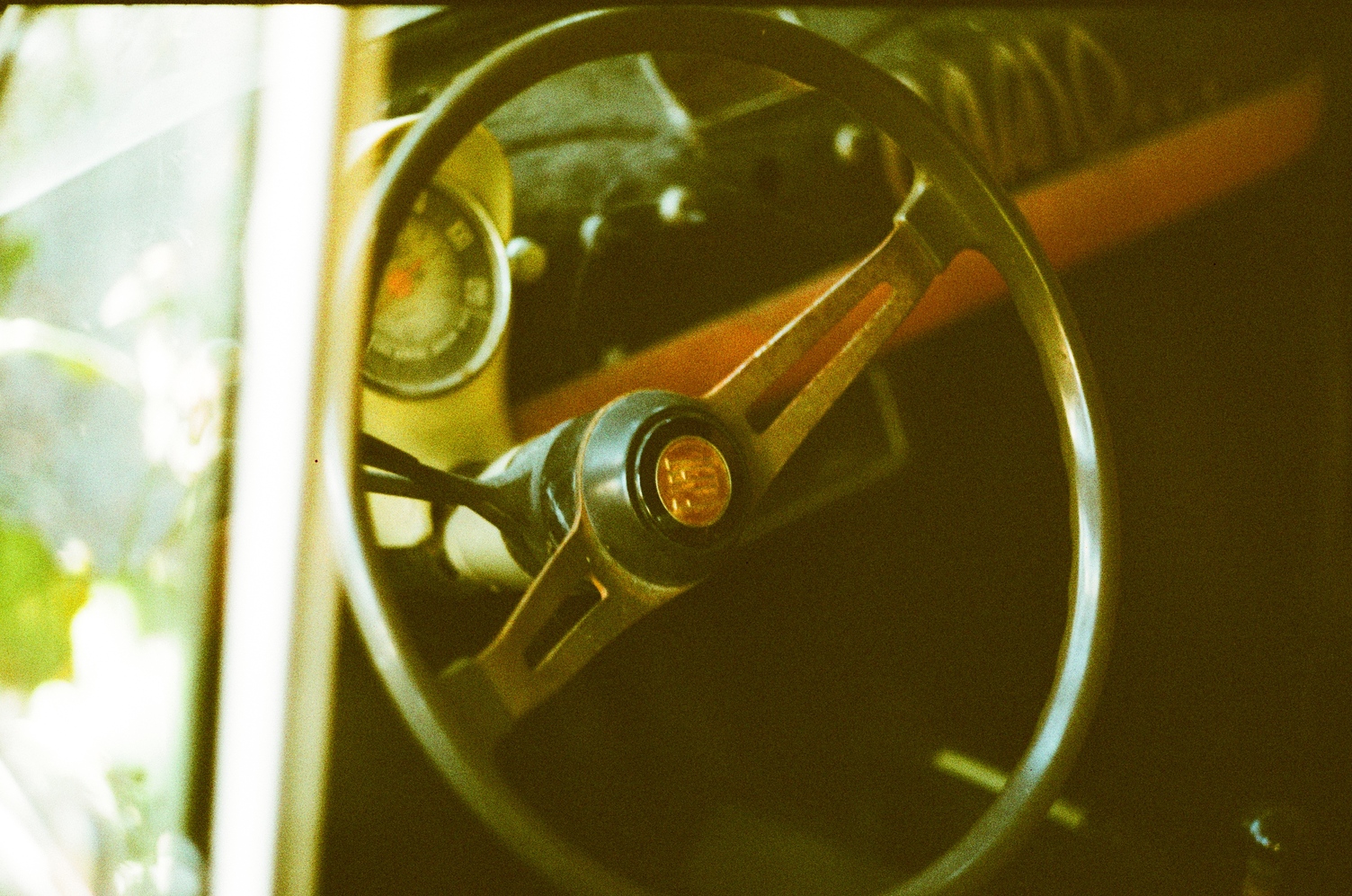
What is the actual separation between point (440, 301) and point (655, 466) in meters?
0.45

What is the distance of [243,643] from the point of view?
1.97ft

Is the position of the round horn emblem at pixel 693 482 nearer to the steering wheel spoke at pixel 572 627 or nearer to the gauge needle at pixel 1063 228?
the steering wheel spoke at pixel 572 627

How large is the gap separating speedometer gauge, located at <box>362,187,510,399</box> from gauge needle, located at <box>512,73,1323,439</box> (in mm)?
189

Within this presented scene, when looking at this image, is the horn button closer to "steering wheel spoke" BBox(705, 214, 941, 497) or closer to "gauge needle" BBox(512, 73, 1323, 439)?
"steering wheel spoke" BBox(705, 214, 941, 497)

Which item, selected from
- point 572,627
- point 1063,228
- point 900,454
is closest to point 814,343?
point 572,627

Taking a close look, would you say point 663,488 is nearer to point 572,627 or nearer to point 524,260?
point 572,627

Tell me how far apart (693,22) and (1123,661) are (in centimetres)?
142

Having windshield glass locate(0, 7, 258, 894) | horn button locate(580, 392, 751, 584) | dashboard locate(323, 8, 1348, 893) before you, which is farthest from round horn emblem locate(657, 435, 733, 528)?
windshield glass locate(0, 7, 258, 894)

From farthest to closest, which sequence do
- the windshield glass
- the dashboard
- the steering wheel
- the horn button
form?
the dashboard → the windshield glass → the horn button → the steering wheel

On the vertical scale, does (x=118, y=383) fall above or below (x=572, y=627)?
above

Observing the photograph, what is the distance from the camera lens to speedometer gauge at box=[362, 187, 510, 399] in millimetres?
1039

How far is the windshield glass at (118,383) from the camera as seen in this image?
100cm

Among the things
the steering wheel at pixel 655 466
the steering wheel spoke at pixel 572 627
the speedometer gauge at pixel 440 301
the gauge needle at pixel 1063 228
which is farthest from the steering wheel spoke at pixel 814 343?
the gauge needle at pixel 1063 228

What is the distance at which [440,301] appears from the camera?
1092mm
